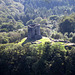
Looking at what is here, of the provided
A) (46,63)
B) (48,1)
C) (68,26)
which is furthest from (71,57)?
(48,1)

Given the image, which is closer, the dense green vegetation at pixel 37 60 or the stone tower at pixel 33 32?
the dense green vegetation at pixel 37 60

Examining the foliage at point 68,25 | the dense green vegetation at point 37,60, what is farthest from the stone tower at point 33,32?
the foliage at point 68,25

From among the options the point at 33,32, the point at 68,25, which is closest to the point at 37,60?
the point at 33,32

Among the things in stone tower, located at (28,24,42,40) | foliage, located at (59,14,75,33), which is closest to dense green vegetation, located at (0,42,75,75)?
stone tower, located at (28,24,42,40)

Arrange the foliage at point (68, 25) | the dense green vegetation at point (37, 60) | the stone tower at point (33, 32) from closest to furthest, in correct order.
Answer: the dense green vegetation at point (37, 60), the stone tower at point (33, 32), the foliage at point (68, 25)

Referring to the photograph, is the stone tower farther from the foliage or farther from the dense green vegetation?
the foliage

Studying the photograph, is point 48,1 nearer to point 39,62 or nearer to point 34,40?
point 34,40

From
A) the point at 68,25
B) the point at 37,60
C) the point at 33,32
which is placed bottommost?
the point at 37,60

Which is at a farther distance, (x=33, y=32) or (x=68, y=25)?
(x=68, y=25)

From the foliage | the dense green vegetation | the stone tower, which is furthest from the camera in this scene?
the foliage

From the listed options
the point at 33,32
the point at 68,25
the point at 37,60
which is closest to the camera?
the point at 37,60

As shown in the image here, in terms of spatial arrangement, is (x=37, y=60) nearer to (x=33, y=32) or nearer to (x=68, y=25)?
(x=33, y=32)

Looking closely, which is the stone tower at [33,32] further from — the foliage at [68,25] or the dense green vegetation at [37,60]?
the foliage at [68,25]
